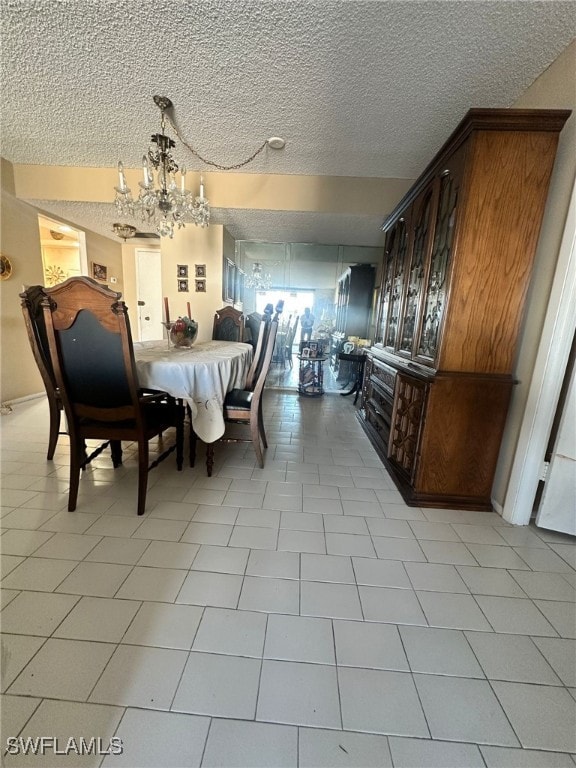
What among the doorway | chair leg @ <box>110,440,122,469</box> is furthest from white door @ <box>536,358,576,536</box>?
the doorway

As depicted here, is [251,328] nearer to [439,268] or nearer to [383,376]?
[383,376]

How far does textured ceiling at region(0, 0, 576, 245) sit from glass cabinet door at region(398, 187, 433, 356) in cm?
67

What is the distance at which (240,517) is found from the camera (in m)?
1.67

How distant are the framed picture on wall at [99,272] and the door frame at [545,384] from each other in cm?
567

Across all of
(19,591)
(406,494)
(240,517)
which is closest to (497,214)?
(406,494)

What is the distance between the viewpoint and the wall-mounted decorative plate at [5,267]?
328 cm

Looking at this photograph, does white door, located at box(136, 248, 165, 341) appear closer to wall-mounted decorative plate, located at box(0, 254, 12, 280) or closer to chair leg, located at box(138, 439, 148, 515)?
wall-mounted decorative plate, located at box(0, 254, 12, 280)

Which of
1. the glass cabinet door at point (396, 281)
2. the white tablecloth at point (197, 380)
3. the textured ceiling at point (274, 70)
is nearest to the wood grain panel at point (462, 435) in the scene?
the glass cabinet door at point (396, 281)

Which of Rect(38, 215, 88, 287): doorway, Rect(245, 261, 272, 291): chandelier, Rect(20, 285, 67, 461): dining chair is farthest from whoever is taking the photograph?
Rect(38, 215, 88, 287): doorway

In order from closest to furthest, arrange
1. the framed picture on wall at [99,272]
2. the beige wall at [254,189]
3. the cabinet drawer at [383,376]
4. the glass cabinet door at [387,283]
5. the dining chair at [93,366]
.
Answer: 1. the dining chair at [93,366]
2. the cabinet drawer at [383,376]
3. the glass cabinet door at [387,283]
4. the beige wall at [254,189]
5. the framed picture on wall at [99,272]

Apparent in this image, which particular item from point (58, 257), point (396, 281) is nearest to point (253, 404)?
point (396, 281)

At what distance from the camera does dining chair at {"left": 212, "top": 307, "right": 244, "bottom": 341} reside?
360cm

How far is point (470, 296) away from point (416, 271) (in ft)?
2.22
